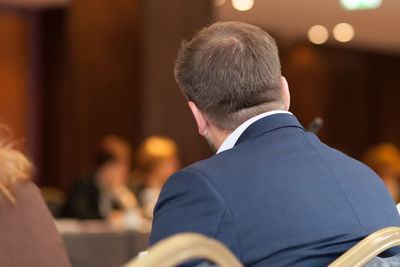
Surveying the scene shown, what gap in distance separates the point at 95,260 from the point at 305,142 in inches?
121

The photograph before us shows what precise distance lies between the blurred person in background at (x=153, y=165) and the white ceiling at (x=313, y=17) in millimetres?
2461

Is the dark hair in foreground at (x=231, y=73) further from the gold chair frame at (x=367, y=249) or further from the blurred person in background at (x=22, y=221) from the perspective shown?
the blurred person in background at (x=22, y=221)

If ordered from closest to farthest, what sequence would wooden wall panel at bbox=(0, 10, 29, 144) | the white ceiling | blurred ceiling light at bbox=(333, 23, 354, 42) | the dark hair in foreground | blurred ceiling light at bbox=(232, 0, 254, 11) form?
the dark hair in foreground
blurred ceiling light at bbox=(232, 0, 254, 11)
the white ceiling
wooden wall panel at bbox=(0, 10, 29, 144)
blurred ceiling light at bbox=(333, 23, 354, 42)

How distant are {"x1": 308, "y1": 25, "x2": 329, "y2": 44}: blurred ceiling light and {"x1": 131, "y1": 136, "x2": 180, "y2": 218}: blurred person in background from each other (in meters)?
4.34

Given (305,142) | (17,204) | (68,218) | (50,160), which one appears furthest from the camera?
(50,160)

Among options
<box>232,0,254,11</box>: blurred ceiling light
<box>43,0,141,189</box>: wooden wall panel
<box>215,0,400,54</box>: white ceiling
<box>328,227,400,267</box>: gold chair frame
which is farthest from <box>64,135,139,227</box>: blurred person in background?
<box>328,227,400,267</box>: gold chair frame

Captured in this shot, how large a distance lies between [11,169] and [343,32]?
928cm

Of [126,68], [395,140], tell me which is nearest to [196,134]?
[126,68]

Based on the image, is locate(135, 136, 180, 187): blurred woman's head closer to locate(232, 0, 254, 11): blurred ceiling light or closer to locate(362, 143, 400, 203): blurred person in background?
locate(362, 143, 400, 203): blurred person in background

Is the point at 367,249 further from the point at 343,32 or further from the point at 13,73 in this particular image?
the point at 343,32

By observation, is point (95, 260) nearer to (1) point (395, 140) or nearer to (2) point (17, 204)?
(2) point (17, 204)

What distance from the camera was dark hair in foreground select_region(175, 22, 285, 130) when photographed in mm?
1453

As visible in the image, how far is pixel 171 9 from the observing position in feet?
22.9

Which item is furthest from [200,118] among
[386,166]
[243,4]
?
[243,4]
